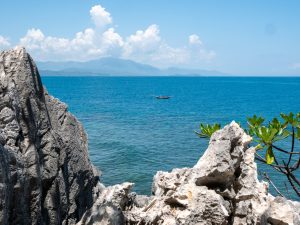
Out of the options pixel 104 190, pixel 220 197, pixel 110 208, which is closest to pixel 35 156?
pixel 104 190

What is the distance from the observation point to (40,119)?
1045cm

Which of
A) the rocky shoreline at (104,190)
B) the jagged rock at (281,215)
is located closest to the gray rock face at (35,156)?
the rocky shoreline at (104,190)

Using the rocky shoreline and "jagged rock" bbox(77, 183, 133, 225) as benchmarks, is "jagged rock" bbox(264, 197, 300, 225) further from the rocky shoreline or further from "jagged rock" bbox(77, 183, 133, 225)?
"jagged rock" bbox(77, 183, 133, 225)

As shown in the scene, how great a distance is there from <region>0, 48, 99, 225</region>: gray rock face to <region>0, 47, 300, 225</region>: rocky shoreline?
0.02m

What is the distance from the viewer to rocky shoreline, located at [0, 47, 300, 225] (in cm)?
754

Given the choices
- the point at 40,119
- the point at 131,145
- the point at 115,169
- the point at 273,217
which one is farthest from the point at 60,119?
the point at 131,145

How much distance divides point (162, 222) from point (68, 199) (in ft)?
13.7

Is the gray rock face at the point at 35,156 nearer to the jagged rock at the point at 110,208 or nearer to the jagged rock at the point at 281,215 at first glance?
the jagged rock at the point at 110,208

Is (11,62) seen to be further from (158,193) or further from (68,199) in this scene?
(158,193)

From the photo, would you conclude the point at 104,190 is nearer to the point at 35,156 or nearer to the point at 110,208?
the point at 110,208

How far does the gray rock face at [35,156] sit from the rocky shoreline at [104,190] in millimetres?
21

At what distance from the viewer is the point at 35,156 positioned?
931 centimetres

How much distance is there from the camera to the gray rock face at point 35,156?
8219 mm

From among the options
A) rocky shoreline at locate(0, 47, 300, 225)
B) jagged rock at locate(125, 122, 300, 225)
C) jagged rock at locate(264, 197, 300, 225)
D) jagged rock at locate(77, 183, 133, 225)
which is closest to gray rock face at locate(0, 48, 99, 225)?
rocky shoreline at locate(0, 47, 300, 225)
